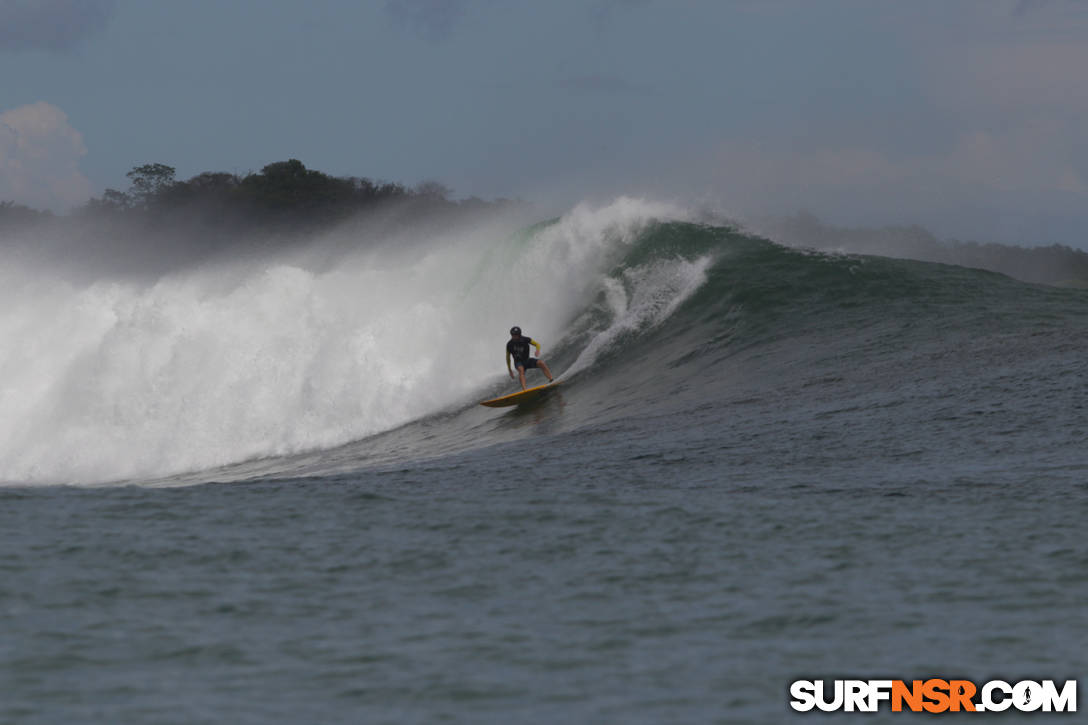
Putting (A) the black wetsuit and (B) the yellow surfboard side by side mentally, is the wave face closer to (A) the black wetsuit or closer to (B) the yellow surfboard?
(B) the yellow surfboard

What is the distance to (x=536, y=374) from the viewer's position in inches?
905

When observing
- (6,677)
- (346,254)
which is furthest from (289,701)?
(346,254)

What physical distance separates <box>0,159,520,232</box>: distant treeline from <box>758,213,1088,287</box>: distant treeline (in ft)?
144

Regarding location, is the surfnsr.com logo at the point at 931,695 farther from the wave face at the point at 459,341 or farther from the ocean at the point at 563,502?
the wave face at the point at 459,341

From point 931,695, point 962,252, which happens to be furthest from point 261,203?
point 931,695

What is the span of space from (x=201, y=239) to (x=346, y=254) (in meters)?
61.7

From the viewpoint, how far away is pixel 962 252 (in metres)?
45.7

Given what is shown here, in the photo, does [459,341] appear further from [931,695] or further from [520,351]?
[931,695]

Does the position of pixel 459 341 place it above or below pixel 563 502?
above

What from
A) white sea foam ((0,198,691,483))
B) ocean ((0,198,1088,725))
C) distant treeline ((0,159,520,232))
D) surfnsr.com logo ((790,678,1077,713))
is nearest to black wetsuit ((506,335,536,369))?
ocean ((0,198,1088,725))

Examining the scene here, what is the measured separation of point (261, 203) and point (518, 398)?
77.9m

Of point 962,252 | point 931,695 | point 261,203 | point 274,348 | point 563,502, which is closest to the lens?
point 931,695

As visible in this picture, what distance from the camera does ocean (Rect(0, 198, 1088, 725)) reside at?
6328 millimetres

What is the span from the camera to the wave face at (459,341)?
18875 millimetres
